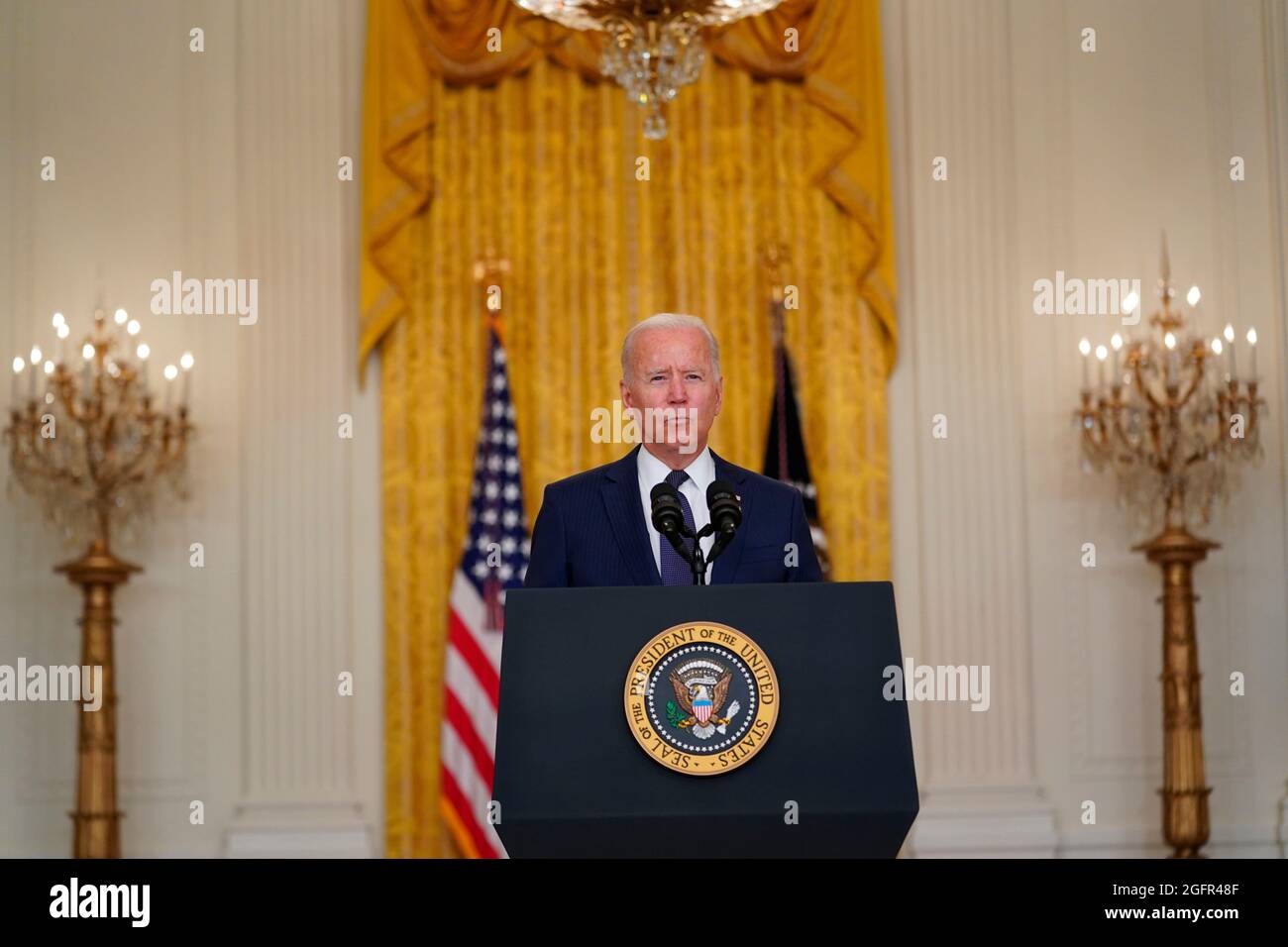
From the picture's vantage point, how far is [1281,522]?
7.71 metres

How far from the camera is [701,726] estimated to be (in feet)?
9.01

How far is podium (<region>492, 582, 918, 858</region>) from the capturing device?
2691 mm

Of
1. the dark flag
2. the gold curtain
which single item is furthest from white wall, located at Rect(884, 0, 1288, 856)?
the dark flag

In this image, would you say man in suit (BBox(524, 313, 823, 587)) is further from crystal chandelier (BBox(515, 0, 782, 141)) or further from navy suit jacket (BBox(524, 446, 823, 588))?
crystal chandelier (BBox(515, 0, 782, 141))

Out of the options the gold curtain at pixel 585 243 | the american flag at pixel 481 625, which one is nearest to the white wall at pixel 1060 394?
the gold curtain at pixel 585 243

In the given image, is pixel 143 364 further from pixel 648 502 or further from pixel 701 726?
pixel 701 726

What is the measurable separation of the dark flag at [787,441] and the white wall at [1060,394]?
524 millimetres

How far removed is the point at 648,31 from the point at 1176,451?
310cm

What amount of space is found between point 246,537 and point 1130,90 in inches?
192

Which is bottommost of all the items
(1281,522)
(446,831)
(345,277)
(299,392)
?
(446,831)

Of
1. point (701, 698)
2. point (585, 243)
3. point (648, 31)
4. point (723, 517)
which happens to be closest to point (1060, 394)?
point (585, 243)
